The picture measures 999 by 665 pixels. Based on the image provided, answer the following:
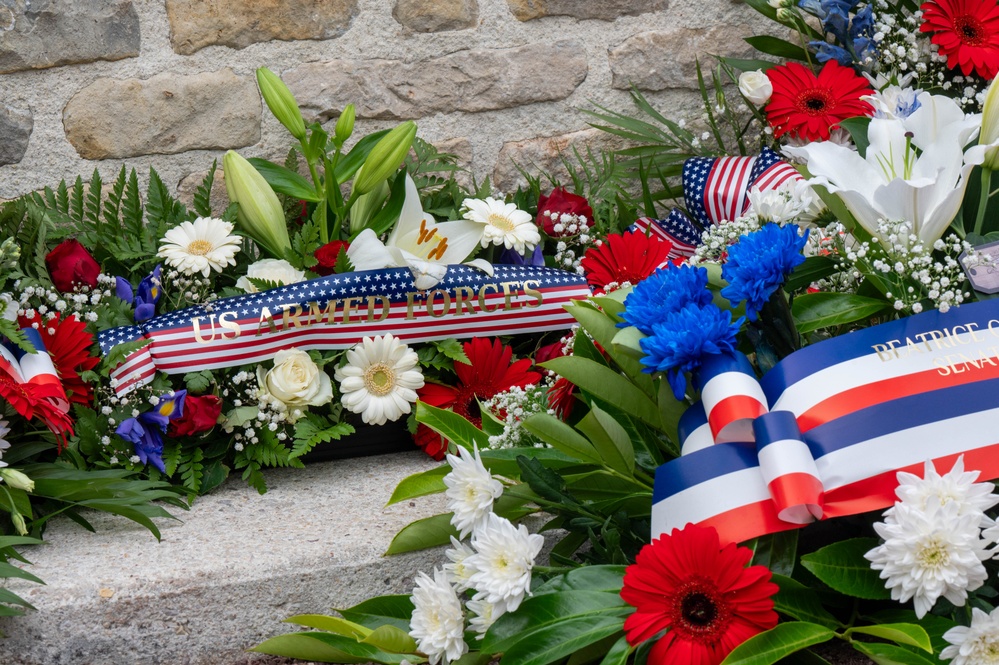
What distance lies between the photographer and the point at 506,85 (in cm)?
187

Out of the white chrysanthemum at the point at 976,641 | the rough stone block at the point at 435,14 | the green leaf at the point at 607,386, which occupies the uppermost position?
the rough stone block at the point at 435,14

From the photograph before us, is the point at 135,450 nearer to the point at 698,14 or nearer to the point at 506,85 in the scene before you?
the point at 506,85

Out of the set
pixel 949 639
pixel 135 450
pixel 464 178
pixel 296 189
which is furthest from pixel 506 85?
pixel 949 639

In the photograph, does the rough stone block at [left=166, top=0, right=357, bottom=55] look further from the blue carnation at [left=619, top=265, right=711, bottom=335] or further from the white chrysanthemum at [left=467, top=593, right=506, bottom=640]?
the white chrysanthemum at [left=467, top=593, right=506, bottom=640]

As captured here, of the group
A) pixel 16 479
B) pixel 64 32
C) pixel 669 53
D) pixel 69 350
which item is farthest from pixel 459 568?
pixel 669 53

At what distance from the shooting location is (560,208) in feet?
5.57

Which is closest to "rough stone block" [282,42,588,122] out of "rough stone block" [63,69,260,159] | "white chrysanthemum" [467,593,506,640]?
"rough stone block" [63,69,260,159]

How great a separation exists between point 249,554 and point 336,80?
0.96 meters

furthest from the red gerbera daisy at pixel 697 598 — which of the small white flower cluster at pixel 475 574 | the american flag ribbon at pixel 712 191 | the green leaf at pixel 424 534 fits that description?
the american flag ribbon at pixel 712 191

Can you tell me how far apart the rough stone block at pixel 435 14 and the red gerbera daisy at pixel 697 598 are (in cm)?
126

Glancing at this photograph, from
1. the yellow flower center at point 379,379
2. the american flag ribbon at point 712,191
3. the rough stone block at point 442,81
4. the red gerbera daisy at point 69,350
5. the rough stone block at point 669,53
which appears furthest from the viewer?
the rough stone block at point 669,53

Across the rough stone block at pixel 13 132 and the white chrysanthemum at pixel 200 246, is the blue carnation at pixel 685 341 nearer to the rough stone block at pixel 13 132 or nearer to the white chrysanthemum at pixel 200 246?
the white chrysanthemum at pixel 200 246

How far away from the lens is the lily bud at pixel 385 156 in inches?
58.6

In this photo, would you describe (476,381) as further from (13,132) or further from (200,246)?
(13,132)
